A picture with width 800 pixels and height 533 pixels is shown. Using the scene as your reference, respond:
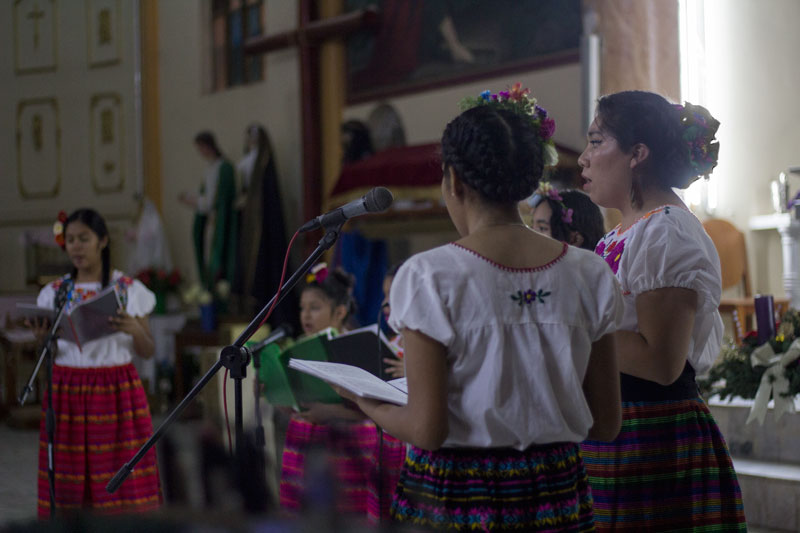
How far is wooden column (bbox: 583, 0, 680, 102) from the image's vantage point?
4.83 metres

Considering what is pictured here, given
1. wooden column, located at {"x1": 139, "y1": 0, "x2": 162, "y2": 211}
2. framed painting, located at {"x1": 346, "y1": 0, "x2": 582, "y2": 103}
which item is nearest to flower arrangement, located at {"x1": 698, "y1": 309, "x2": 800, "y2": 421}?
framed painting, located at {"x1": 346, "y1": 0, "x2": 582, "y2": 103}

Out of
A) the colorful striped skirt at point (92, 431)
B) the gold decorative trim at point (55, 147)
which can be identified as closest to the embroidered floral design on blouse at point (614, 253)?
the colorful striped skirt at point (92, 431)

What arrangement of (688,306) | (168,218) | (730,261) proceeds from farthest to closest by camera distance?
(168,218) → (730,261) → (688,306)

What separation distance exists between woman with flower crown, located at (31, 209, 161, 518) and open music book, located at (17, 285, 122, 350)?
35 millimetres

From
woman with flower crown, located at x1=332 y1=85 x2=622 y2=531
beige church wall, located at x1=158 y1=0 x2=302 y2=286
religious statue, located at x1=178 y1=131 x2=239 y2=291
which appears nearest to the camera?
woman with flower crown, located at x1=332 y1=85 x2=622 y2=531

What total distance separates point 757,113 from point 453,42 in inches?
83.3

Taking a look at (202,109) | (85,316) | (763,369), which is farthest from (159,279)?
(763,369)

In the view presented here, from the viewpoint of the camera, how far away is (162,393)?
24.3 ft

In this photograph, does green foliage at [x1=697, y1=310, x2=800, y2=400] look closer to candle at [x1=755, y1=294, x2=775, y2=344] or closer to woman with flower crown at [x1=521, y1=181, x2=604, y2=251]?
candle at [x1=755, y1=294, x2=775, y2=344]

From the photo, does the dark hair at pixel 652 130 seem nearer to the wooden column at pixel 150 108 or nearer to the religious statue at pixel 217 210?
the religious statue at pixel 217 210

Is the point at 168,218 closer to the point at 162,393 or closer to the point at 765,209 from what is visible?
the point at 162,393

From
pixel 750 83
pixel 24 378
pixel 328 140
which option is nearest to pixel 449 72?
pixel 328 140

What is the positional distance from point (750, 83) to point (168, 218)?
215 inches

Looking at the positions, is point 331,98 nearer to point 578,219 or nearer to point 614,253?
point 578,219
